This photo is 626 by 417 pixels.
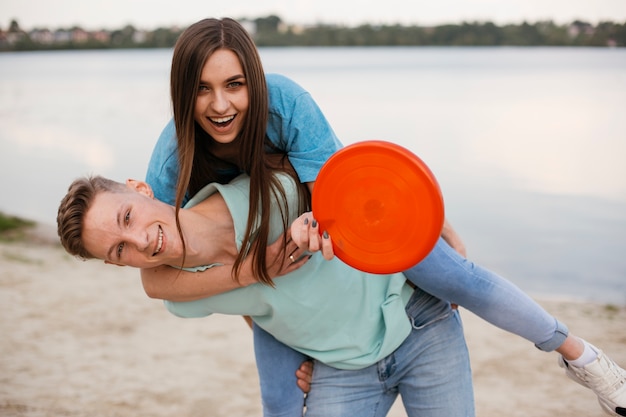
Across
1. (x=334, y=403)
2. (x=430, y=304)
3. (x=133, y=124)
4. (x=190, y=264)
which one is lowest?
(x=133, y=124)

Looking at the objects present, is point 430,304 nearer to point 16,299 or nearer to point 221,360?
point 221,360

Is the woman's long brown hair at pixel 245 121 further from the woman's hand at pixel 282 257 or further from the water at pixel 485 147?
the water at pixel 485 147

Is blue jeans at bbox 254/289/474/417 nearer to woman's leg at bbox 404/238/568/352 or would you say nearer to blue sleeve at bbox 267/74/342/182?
woman's leg at bbox 404/238/568/352

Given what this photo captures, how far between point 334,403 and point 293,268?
24.3 inches

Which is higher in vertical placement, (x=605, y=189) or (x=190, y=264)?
(x=190, y=264)

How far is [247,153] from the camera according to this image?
103 inches

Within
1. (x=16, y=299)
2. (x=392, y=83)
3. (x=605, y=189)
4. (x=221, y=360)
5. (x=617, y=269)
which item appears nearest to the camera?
(x=221, y=360)

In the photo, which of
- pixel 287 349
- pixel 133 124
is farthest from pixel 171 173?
pixel 133 124

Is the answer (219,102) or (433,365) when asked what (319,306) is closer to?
(433,365)

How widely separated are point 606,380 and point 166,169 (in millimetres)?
2085

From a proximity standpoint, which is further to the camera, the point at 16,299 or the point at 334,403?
the point at 16,299

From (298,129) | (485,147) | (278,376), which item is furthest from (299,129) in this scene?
A: (485,147)

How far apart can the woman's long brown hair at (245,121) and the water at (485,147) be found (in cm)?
90

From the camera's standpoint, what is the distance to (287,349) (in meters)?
2.93
